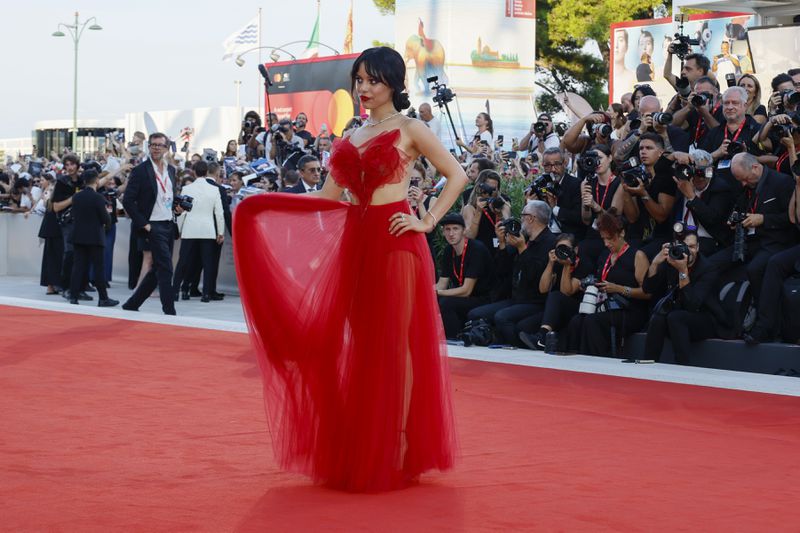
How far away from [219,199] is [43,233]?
126 inches

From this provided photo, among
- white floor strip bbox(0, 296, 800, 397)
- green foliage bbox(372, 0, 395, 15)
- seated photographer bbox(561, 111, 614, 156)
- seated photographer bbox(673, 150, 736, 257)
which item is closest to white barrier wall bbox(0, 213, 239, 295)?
white floor strip bbox(0, 296, 800, 397)

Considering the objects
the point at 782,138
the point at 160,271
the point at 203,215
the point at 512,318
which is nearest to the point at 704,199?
the point at 782,138

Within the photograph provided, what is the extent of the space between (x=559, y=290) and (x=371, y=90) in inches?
211

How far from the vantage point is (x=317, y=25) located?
47.5 metres

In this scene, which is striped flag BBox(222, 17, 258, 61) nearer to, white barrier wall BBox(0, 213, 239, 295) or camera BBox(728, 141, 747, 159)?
white barrier wall BBox(0, 213, 239, 295)

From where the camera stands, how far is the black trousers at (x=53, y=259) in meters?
17.0

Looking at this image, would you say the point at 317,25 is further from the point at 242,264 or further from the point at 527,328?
the point at 242,264

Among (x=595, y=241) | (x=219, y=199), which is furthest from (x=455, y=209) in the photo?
(x=219, y=199)

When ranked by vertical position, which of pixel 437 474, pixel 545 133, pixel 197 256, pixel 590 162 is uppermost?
pixel 545 133

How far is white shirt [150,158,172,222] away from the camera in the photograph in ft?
44.0

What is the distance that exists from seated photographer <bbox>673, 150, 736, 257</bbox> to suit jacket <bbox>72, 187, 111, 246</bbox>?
772 cm

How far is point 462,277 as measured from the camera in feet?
36.3

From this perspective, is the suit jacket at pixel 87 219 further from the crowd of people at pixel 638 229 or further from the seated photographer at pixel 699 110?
the seated photographer at pixel 699 110

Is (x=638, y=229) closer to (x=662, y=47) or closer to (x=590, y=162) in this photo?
(x=590, y=162)
